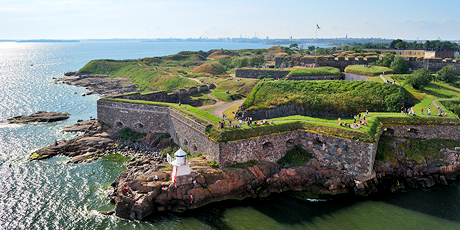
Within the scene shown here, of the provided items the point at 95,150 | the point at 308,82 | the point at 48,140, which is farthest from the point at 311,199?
the point at 48,140

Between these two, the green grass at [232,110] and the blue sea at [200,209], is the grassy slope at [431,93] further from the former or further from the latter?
the green grass at [232,110]

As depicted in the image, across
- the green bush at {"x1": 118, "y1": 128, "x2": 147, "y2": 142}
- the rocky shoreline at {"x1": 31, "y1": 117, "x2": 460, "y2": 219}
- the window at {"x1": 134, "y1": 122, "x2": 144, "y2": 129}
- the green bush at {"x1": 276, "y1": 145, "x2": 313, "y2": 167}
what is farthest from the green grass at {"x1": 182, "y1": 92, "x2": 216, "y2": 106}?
the green bush at {"x1": 276, "y1": 145, "x2": 313, "y2": 167}

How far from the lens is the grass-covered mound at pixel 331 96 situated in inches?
1566

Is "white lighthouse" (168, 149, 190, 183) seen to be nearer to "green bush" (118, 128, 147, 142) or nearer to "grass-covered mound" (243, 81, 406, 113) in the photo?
"grass-covered mound" (243, 81, 406, 113)

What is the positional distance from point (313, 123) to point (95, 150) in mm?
26117

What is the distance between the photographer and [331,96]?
136ft

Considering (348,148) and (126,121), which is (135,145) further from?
(348,148)

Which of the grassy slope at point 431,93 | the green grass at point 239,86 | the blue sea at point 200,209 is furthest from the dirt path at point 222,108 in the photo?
the grassy slope at point 431,93

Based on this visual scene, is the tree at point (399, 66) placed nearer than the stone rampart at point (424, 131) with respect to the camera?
No

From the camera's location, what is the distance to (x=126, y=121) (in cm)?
4522

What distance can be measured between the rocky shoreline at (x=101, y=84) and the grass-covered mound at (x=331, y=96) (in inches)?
1665

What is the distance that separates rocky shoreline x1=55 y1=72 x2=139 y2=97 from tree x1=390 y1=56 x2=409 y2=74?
52.4m

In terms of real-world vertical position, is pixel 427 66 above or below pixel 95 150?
above

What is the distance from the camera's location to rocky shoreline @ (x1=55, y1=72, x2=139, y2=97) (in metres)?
77.3
